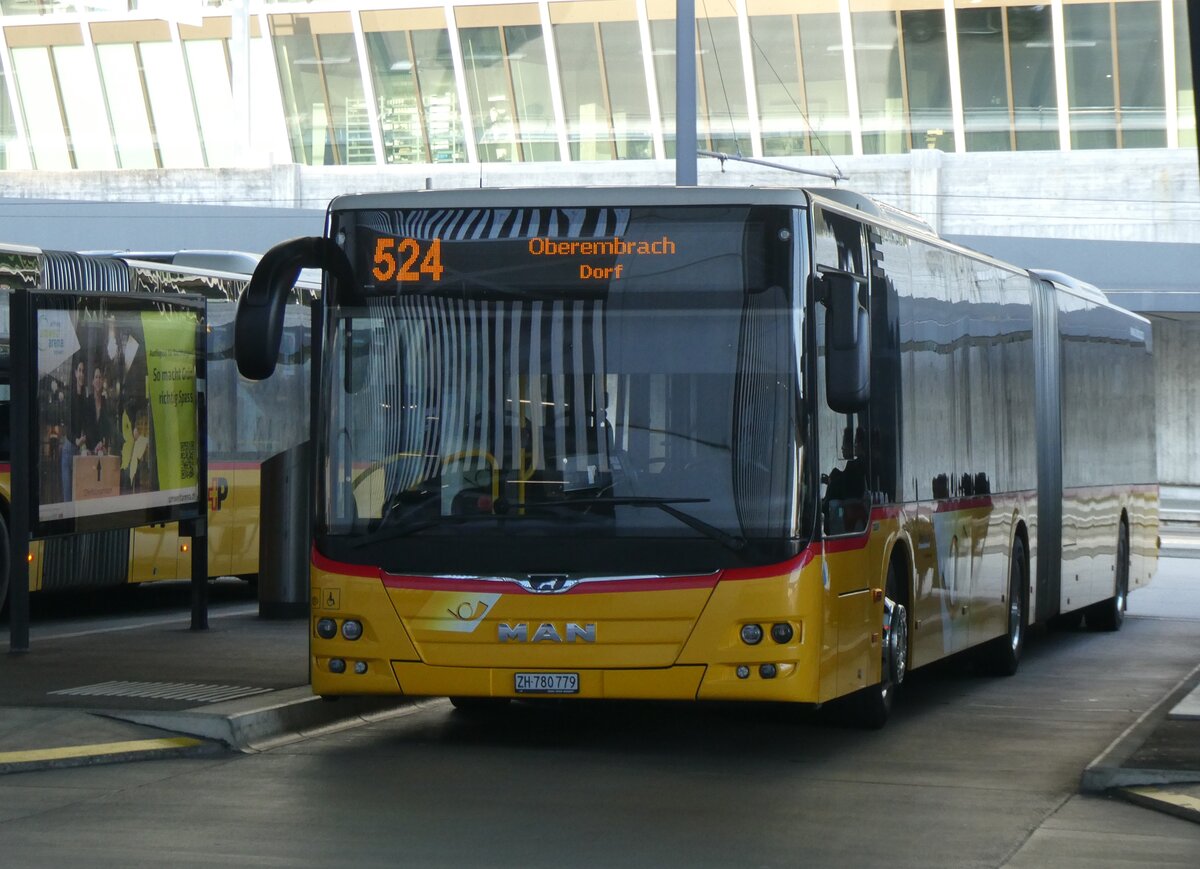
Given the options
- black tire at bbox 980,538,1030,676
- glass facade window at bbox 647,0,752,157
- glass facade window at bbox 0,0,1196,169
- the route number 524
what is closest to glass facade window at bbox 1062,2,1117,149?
glass facade window at bbox 0,0,1196,169

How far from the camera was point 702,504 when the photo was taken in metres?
9.96

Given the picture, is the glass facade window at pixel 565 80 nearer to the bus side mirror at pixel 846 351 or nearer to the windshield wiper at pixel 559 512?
the bus side mirror at pixel 846 351

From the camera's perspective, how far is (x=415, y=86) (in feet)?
169

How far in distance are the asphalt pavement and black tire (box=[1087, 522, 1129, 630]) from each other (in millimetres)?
3982

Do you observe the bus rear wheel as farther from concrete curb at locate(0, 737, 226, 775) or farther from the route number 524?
the route number 524

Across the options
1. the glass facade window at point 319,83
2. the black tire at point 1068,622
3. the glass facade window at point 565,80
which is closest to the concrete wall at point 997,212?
the glass facade window at point 565,80

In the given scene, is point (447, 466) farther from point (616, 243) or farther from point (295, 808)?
point (295, 808)

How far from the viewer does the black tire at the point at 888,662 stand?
37.6 feet

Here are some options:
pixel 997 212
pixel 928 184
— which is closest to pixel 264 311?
pixel 928 184

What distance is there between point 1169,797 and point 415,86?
4406 cm

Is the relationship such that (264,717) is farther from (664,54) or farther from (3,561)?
(664,54)

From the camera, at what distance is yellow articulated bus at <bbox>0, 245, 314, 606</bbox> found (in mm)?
17016

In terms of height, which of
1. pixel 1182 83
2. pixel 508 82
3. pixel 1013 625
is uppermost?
pixel 508 82

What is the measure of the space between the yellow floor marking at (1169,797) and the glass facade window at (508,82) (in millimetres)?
41338
